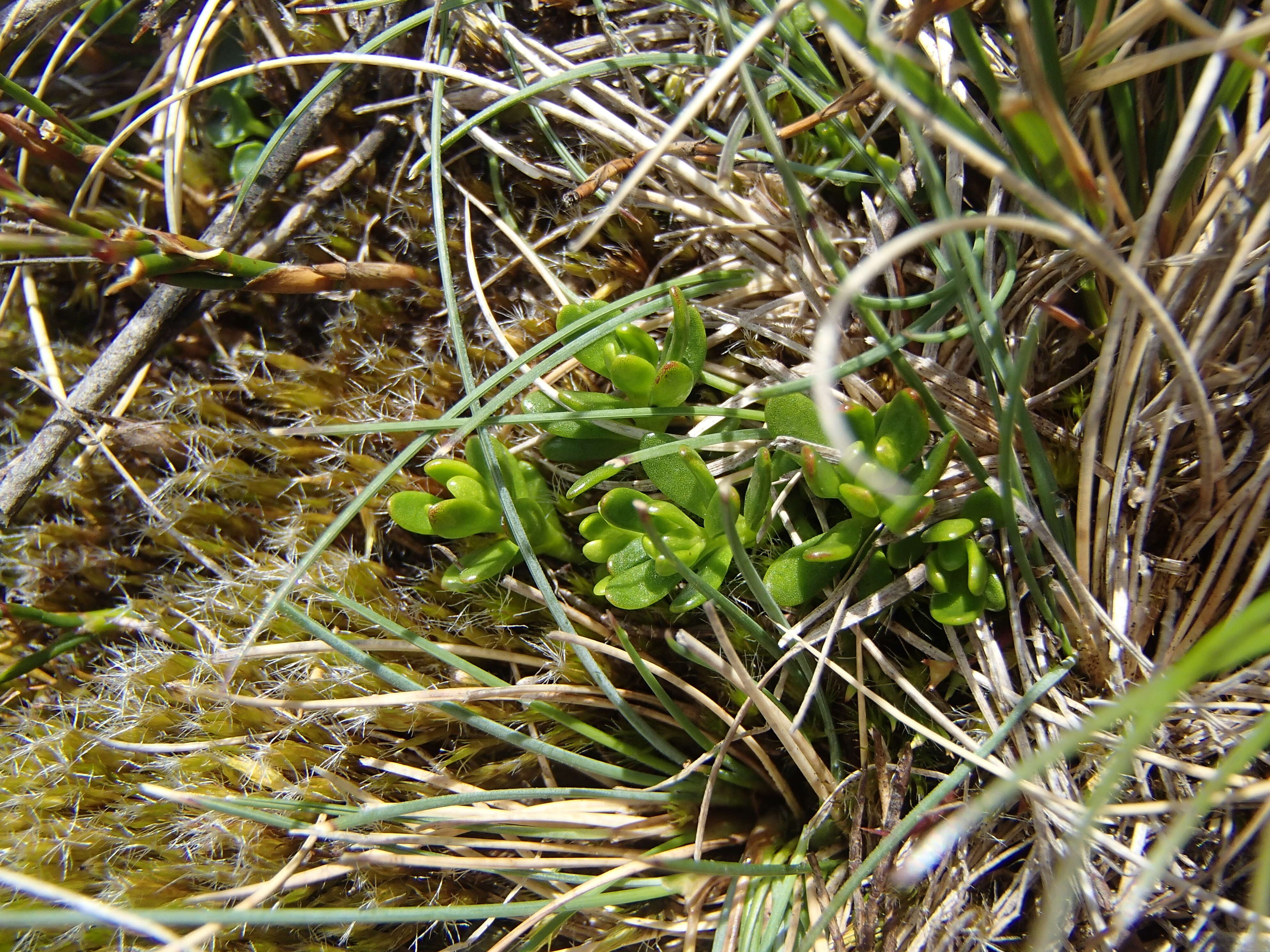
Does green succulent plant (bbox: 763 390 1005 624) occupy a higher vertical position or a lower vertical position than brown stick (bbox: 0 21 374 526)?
lower

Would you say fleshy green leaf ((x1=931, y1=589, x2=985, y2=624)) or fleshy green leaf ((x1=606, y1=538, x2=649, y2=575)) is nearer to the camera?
fleshy green leaf ((x1=931, y1=589, x2=985, y2=624))

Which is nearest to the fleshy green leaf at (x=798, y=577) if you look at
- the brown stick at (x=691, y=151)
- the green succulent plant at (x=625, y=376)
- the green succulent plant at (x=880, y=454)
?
the green succulent plant at (x=880, y=454)

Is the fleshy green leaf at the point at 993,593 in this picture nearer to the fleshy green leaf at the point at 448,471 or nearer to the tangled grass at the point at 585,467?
the tangled grass at the point at 585,467

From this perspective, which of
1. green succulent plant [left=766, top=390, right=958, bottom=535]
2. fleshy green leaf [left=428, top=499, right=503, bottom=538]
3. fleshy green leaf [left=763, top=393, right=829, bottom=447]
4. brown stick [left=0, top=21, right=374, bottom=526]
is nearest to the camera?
green succulent plant [left=766, top=390, right=958, bottom=535]

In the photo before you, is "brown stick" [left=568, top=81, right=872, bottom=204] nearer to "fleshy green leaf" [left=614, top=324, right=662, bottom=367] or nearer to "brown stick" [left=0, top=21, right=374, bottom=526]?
"fleshy green leaf" [left=614, top=324, right=662, bottom=367]

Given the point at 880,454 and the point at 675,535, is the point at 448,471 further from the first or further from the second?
the point at 880,454

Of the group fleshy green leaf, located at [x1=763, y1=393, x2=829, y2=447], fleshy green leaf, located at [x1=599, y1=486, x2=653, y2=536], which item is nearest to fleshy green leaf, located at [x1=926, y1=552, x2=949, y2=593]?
fleshy green leaf, located at [x1=763, y1=393, x2=829, y2=447]

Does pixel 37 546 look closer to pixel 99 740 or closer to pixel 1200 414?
pixel 99 740

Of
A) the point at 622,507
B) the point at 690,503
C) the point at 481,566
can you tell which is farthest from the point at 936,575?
the point at 481,566
